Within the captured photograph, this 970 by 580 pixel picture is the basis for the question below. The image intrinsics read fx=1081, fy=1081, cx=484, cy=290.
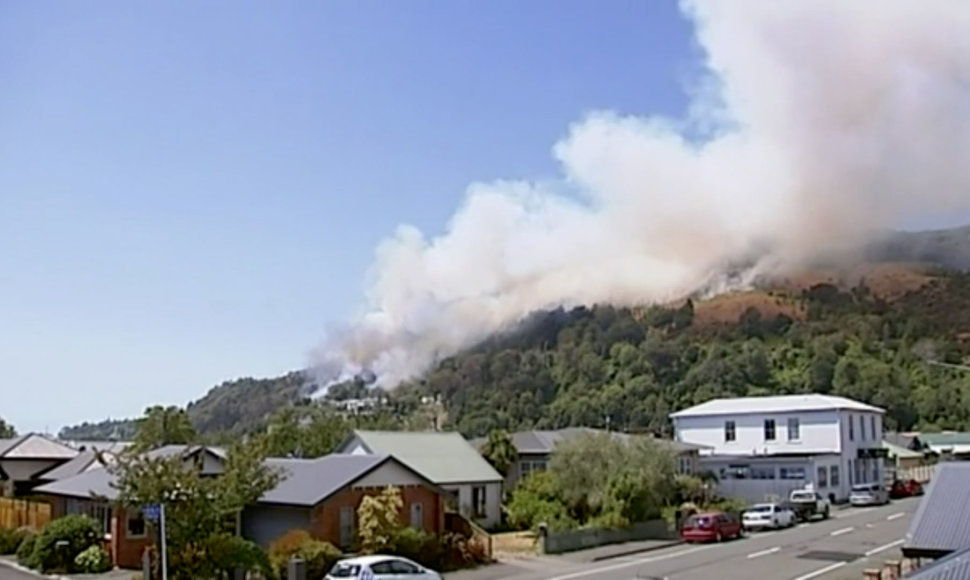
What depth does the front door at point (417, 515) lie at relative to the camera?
41500 millimetres

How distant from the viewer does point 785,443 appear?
75688 mm

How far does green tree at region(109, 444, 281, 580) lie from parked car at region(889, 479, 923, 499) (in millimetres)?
54006

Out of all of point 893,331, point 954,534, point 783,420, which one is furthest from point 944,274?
point 954,534

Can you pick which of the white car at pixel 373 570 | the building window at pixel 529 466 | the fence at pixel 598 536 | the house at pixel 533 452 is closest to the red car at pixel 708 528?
the fence at pixel 598 536

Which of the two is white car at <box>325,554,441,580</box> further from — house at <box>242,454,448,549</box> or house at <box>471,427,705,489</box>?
house at <box>471,427,705,489</box>

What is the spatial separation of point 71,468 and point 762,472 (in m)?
42.0

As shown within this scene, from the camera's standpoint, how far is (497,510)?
53688mm

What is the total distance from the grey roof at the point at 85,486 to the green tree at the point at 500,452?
2278 cm

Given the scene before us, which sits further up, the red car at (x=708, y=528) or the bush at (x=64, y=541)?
the bush at (x=64, y=541)

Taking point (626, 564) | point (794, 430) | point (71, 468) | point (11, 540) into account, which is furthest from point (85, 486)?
point (794, 430)

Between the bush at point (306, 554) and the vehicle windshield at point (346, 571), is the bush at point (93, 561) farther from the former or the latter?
the vehicle windshield at point (346, 571)

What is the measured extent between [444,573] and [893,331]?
135m

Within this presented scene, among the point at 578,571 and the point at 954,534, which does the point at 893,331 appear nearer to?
the point at 578,571

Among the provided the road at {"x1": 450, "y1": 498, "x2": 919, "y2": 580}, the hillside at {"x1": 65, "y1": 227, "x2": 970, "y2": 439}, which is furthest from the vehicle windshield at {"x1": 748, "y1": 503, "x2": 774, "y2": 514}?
the hillside at {"x1": 65, "y1": 227, "x2": 970, "y2": 439}
